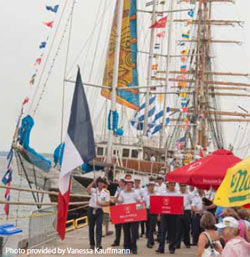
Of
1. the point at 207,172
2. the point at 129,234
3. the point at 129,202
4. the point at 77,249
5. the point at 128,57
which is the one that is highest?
the point at 128,57

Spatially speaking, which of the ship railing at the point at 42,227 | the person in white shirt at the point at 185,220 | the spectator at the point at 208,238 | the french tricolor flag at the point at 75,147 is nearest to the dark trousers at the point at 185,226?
the person in white shirt at the point at 185,220

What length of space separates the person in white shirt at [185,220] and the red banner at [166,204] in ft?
1.35

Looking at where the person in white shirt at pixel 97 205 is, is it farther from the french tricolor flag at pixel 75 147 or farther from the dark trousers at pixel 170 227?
the french tricolor flag at pixel 75 147

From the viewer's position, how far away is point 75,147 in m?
11.2

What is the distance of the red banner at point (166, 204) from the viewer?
13844 mm

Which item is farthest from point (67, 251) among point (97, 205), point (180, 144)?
point (180, 144)

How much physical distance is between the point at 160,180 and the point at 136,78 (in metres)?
14.5

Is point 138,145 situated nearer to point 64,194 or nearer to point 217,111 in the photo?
point 64,194

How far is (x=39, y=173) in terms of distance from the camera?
26.3m

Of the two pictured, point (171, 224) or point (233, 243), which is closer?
point (233, 243)

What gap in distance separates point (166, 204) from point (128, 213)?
3.15 ft

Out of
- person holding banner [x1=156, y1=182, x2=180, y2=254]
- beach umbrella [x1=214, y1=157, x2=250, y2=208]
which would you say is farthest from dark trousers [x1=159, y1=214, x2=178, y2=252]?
beach umbrella [x1=214, y1=157, x2=250, y2=208]

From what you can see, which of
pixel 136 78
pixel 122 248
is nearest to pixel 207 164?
pixel 122 248

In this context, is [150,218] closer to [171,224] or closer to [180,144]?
[171,224]
